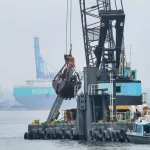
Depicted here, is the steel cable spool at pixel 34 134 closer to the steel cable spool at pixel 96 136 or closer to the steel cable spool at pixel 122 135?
the steel cable spool at pixel 96 136

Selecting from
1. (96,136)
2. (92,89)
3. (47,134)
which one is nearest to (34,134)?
(47,134)

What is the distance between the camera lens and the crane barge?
8681 centimetres

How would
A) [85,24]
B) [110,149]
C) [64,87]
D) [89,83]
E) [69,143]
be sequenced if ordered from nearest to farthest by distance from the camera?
[110,149], [69,143], [89,83], [64,87], [85,24]

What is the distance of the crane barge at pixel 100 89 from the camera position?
86.8 metres

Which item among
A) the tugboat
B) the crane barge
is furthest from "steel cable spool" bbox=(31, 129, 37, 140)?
the tugboat

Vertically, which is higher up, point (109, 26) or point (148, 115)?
point (109, 26)

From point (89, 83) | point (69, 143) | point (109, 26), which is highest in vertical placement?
point (109, 26)

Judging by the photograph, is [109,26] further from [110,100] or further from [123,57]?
[110,100]

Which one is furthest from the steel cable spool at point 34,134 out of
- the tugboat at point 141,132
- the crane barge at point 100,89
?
the tugboat at point 141,132

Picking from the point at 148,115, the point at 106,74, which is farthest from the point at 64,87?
the point at 148,115

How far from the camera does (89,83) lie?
9219cm

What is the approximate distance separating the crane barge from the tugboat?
3.93 metres

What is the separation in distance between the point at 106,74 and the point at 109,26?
20.2 ft

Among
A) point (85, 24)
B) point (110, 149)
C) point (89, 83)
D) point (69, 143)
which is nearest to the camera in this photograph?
point (110, 149)
